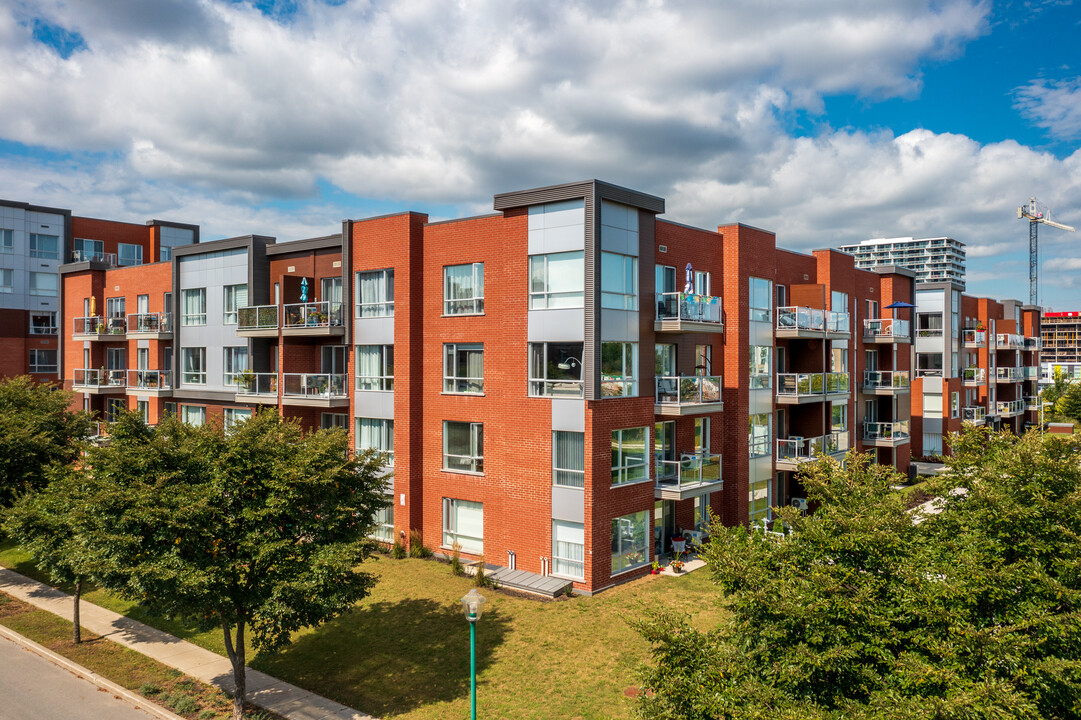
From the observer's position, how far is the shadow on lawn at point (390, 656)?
15273 millimetres

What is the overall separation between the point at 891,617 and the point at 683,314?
605 inches

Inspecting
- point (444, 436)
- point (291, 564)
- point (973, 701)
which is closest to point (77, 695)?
point (291, 564)

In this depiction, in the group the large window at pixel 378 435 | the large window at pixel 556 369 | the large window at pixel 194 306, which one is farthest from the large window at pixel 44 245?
the large window at pixel 556 369

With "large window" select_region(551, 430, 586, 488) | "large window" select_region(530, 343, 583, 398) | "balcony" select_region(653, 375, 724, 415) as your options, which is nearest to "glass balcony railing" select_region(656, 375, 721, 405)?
"balcony" select_region(653, 375, 724, 415)

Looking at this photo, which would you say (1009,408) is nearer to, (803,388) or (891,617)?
(803,388)

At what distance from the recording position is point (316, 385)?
28141 mm

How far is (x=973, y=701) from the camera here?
7.83 meters

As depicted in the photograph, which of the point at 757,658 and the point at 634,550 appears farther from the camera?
the point at 634,550

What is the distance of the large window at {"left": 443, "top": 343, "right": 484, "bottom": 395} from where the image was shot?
80.4 ft

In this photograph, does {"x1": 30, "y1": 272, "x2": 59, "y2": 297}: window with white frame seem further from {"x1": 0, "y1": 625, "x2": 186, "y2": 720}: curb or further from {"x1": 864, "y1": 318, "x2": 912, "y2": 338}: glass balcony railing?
{"x1": 864, "y1": 318, "x2": 912, "y2": 338}: glass balcony railing

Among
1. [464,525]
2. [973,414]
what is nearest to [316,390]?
[464,525]

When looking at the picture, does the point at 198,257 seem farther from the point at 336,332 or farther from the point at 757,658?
the point at 757,658

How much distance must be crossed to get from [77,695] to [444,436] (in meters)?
13.2

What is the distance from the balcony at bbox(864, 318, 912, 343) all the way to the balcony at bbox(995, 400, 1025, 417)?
70.1 feet
